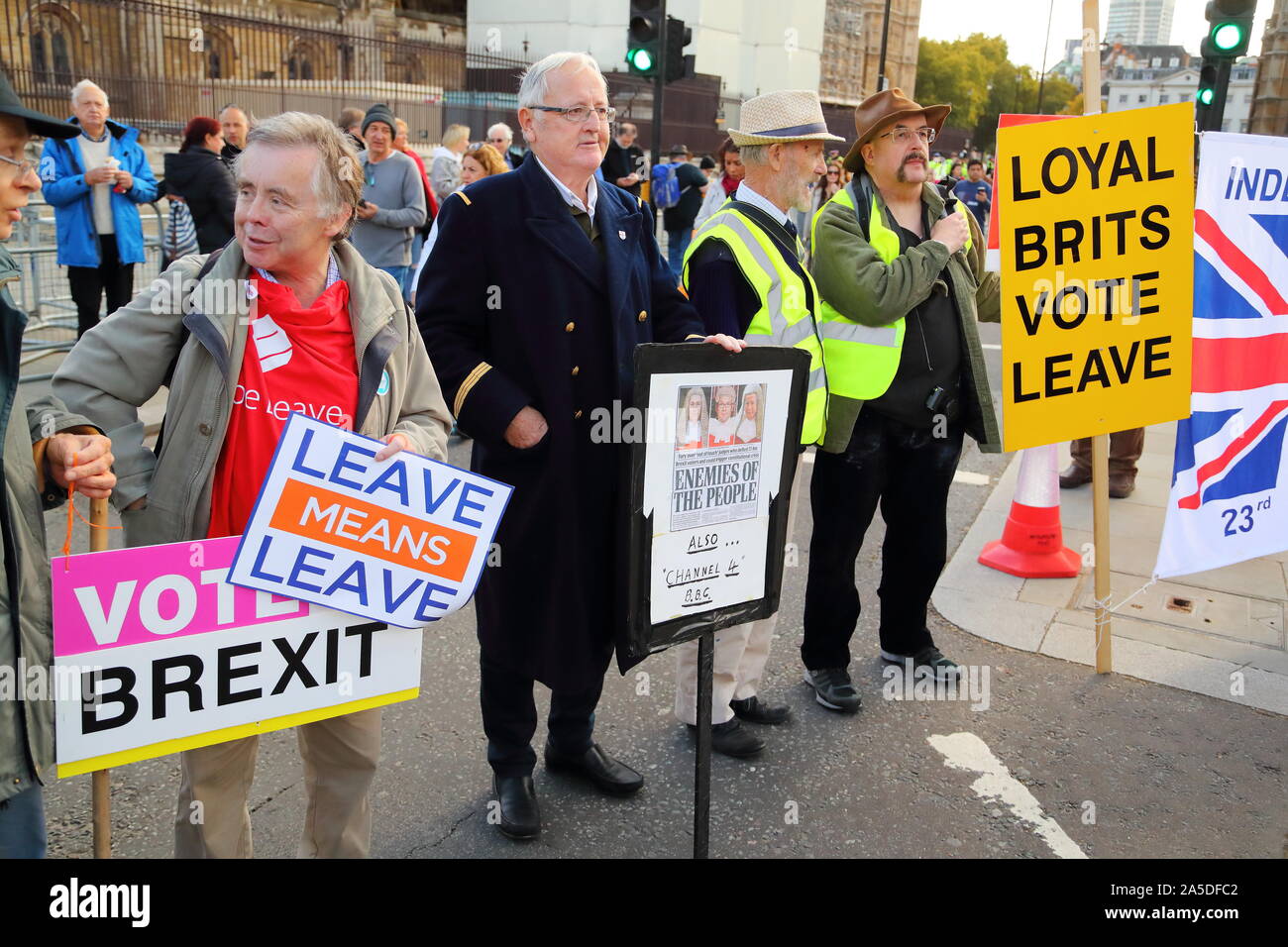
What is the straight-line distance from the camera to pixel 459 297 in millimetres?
2982

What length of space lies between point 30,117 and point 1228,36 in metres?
7.12

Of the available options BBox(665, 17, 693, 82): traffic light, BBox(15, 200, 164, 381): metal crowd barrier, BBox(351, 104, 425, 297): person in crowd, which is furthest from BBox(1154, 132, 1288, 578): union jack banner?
BBox(665, 17, 693, 82): traffic light

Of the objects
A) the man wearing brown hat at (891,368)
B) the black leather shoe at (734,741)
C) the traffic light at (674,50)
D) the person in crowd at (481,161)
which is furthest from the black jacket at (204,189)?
the black leather shoe at (734,741)

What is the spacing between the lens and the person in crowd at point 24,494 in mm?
1949

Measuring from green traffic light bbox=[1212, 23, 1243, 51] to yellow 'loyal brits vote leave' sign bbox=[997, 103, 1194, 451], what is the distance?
363 cm

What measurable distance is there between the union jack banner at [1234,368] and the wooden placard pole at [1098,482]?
221mm

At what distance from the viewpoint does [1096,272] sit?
398 cm

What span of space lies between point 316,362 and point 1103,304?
9.48ft

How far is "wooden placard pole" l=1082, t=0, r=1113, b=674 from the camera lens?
12.6ft

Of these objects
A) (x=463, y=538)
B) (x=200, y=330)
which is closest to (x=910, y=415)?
(x=463, y=538)

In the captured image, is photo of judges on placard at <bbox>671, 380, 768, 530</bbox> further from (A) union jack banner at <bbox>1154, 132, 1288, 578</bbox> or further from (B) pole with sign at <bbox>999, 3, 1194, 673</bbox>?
(A) union jack banner at <bbox>1154, 132, 1288, 578</bbox>

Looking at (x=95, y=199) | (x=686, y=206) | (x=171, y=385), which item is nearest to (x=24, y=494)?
(x=171, y=385)

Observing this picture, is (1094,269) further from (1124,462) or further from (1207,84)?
(1207,84)
